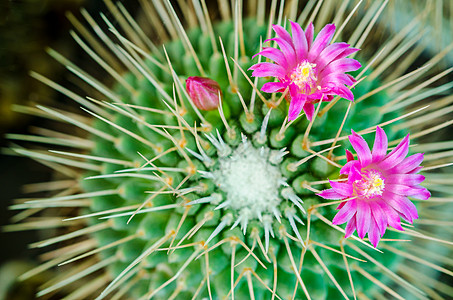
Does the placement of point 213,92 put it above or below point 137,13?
below

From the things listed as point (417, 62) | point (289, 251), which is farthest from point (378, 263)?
point (417, 62)

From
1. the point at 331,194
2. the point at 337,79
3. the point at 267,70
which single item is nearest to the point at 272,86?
the point at 267,70

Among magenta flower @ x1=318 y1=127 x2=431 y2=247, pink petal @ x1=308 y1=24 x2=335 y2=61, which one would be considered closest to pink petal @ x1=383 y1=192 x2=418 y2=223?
magenta flower @ x1=318 y1=127 x2=431 y2=247

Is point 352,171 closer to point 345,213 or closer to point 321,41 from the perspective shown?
point 345,213

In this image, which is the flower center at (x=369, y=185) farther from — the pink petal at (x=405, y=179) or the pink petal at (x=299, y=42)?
the pink petal at (x=299, y=42)

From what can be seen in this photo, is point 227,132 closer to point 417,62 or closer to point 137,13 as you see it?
point 137,13

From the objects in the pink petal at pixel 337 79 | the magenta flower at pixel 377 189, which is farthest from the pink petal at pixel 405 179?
the pink petal at pixel 337 79

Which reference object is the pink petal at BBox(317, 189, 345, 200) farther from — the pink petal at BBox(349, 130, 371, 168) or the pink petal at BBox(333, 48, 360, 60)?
the pink petal at BBox(333, 48, 360, 60)
